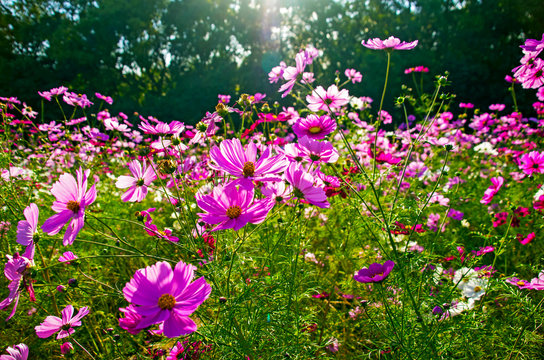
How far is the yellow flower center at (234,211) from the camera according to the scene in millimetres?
709

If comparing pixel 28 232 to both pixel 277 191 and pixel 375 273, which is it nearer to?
pixel 277 191

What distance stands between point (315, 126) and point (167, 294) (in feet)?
2.06

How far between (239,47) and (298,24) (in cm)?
269

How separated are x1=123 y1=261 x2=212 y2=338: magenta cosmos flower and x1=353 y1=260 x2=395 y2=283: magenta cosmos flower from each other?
43 centimetres

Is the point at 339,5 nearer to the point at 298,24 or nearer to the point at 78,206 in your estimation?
the point at 298,24

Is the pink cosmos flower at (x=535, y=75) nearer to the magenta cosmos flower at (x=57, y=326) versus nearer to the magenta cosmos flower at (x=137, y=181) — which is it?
the magenta cosmos flower at (x=137, y=181)

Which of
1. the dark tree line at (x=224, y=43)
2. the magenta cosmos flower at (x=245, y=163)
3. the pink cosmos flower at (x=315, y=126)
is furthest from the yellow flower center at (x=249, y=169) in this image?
the dark tree line at (x=224, y=43)

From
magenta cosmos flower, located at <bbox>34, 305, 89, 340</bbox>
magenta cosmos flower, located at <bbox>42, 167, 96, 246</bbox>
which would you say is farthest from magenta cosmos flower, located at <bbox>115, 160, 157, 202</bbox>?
magenta cosmos flower, located at <bbox>34, 305, 89, 340</bbox>

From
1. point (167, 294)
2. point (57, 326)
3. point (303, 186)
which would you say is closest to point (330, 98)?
point (303, 186)

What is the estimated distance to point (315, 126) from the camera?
99 cm

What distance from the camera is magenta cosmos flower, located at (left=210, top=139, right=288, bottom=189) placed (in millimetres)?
706

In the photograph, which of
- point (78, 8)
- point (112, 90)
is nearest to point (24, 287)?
point (112, 90)

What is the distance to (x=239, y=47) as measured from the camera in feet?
44.9

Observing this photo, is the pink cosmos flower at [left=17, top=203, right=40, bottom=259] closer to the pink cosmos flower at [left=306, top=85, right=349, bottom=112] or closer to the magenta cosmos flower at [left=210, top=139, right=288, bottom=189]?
the magenta cosmos flower at [left=210, top=139, right=288, bottom=189]
